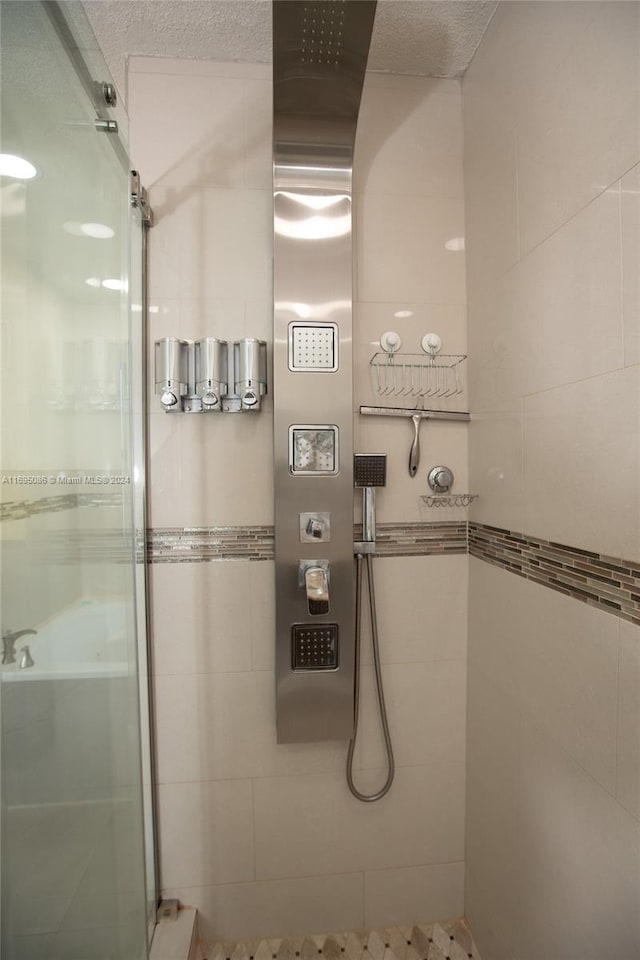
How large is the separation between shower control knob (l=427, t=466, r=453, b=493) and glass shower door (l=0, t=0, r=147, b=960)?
0.89m

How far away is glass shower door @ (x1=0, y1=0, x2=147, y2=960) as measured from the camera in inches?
24.8

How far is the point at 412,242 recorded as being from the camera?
142 cm

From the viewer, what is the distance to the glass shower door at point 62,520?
0.63m

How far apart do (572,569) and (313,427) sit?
28.8 inches

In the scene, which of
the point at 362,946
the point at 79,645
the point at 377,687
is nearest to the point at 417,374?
the point at 377,687

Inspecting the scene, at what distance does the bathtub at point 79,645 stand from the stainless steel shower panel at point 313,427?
0.43 m

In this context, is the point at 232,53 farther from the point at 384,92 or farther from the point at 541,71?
the point at 541,71

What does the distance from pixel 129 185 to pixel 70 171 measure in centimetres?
39

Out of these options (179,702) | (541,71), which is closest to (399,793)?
(179,702)

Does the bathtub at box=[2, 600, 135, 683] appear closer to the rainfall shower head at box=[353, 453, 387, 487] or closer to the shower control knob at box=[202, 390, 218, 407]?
the shower control knob at box=[202, 390, 218, 407]

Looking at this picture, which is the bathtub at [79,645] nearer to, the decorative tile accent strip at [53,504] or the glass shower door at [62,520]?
the glass shower door at [62,520]

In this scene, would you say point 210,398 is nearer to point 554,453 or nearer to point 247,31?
point 554,453

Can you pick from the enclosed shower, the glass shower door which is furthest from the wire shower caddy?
the glass shower door

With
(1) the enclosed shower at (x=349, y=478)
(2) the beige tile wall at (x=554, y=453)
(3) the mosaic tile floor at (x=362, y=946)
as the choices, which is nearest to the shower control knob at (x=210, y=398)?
(1) the enclosed shower at (x=349, y=478)
